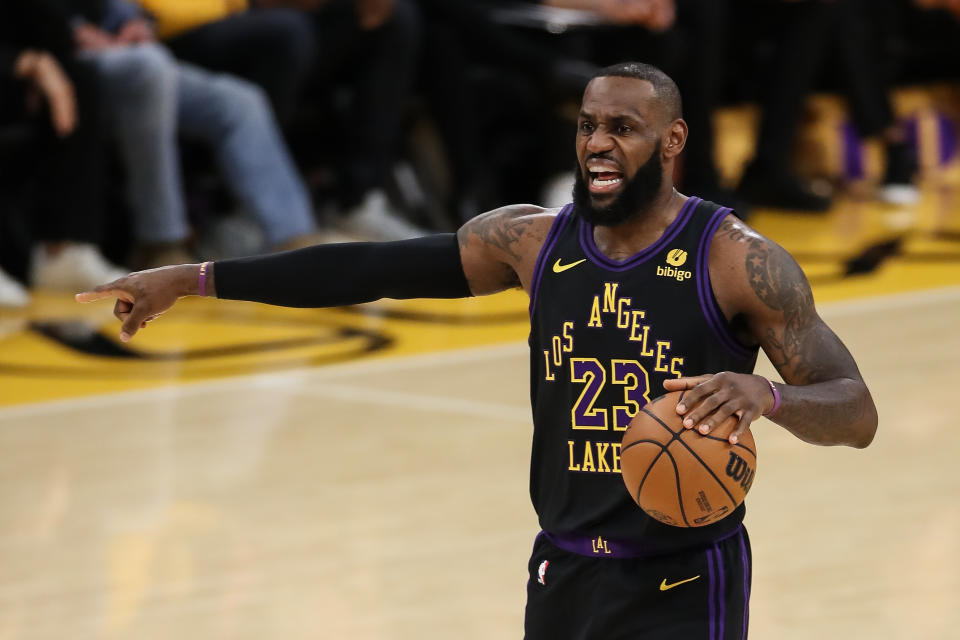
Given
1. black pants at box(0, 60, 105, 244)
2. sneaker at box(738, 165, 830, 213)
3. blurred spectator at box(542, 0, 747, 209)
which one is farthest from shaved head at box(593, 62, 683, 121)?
sneaker at box(738, 165, 830, 213)

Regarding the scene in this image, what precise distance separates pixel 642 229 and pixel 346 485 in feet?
8.08

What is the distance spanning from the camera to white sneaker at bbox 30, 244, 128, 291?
765 cm

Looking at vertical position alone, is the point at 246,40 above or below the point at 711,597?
above

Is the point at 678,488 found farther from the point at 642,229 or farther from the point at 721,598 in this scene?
the point at 642,229

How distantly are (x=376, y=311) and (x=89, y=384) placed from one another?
1818 mm

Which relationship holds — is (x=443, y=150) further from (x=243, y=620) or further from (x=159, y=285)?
(x=159, y=285)

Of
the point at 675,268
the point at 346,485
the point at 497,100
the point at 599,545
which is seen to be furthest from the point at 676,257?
the point at 497,100

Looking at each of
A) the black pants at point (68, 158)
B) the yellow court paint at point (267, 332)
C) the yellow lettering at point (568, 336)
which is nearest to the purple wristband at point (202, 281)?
the yellow lettering at point (568, 336)

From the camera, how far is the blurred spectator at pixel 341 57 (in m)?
8.37

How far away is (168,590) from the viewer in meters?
4.29

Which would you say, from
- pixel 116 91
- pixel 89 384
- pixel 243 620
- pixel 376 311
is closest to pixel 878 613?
pixel 243 620

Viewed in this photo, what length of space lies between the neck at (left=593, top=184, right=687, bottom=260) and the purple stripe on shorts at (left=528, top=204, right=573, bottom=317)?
0.10m

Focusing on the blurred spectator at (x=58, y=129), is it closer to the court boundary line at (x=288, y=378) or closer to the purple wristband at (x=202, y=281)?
the court boundary line at (x=288, y=378)

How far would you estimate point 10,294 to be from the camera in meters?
7.40
